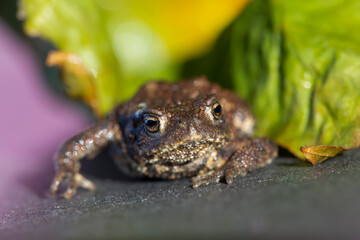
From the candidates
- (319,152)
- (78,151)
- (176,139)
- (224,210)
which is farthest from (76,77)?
(319,152)

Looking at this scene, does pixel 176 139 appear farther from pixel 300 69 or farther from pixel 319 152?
pixel 300 69

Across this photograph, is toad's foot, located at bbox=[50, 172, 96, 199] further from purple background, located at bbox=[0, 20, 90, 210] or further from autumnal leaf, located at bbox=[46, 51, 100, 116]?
autumnal leaf, located at bbox=[46, 51, 100, 116]

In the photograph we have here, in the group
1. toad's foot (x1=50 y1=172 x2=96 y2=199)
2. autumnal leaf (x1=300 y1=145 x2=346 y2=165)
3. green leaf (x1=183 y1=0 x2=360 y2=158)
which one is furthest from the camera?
toad's foot (x1=50 y1=172 x2=96 y2=199)

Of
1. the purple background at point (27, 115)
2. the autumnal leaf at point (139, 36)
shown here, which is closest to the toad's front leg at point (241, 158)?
the autumnal leaf at point (139, 36)

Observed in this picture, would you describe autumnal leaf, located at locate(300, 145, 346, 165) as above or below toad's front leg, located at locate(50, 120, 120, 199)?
below

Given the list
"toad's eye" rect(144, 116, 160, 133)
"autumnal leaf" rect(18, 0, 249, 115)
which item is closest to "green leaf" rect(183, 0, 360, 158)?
"autumnal leaf" rect(18, 0, 249, 115)
